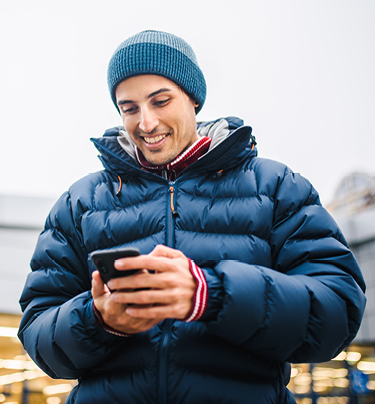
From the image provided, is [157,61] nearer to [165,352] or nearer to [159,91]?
[159,91]

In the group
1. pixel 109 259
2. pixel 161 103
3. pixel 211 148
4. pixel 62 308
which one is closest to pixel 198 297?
pixel 109 259

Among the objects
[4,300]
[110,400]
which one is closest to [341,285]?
[110,400]

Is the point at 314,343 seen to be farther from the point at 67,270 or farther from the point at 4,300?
the point at 4,300

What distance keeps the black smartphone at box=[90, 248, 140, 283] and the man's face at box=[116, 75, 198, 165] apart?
0.84 metres

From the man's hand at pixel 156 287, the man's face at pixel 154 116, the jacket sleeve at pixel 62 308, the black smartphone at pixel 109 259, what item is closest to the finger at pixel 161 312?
the man's hand at pixel 156 287

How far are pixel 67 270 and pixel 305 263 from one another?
0.92 m

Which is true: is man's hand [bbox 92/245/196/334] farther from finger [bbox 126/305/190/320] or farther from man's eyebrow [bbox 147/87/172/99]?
man's eyebrow [bbox 147/87/172/99]

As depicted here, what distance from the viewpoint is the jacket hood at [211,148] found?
1.74m

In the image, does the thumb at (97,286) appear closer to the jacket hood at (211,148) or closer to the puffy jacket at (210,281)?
the puffy jacket at (210,281)

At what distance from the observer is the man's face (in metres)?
1.89

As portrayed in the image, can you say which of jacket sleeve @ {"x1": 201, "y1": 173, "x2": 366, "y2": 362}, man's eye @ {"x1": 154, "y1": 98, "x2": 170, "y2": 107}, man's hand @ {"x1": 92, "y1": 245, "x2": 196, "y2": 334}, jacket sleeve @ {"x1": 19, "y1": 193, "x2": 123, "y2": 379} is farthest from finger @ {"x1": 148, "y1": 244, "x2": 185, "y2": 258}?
man's eye @ {"x1": 154, "y1": 98, "x2": 170, "y2": 107}

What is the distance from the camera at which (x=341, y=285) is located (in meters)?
1.40

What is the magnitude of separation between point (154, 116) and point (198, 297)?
1.01 metres

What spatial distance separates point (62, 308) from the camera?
143 cm
